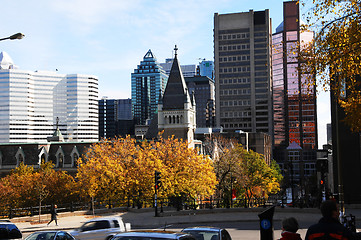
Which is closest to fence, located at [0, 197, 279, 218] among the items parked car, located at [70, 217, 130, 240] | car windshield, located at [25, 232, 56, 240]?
parked car, located at [70, 217, 130, 240]

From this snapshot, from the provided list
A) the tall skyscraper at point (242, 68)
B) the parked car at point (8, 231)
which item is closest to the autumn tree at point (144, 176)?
the parked car at point (8, 231)

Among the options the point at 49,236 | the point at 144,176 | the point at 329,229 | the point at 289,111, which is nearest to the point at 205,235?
the point at 49,236

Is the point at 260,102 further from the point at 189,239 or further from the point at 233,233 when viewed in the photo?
the point at 189,239

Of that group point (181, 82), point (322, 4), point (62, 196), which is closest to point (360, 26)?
point (322, 4)

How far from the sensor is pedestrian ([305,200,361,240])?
24.6 ft

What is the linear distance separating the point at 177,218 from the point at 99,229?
10984 mm

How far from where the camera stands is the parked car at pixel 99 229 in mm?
18922

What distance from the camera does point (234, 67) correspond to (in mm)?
170875

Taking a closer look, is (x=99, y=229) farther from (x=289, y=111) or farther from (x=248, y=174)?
(x=289, y=111)

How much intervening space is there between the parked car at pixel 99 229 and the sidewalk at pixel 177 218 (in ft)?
24.8

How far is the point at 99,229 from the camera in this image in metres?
19.1

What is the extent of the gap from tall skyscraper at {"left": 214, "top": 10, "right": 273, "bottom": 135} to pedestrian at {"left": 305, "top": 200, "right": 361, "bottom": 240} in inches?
6429

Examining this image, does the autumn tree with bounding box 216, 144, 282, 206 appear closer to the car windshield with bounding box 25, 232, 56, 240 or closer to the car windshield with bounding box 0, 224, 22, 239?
the car windshield with bounding box 0, 224, 22, 239

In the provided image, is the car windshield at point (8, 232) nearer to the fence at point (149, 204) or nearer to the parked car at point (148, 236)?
the parked car at point (148, 236)
